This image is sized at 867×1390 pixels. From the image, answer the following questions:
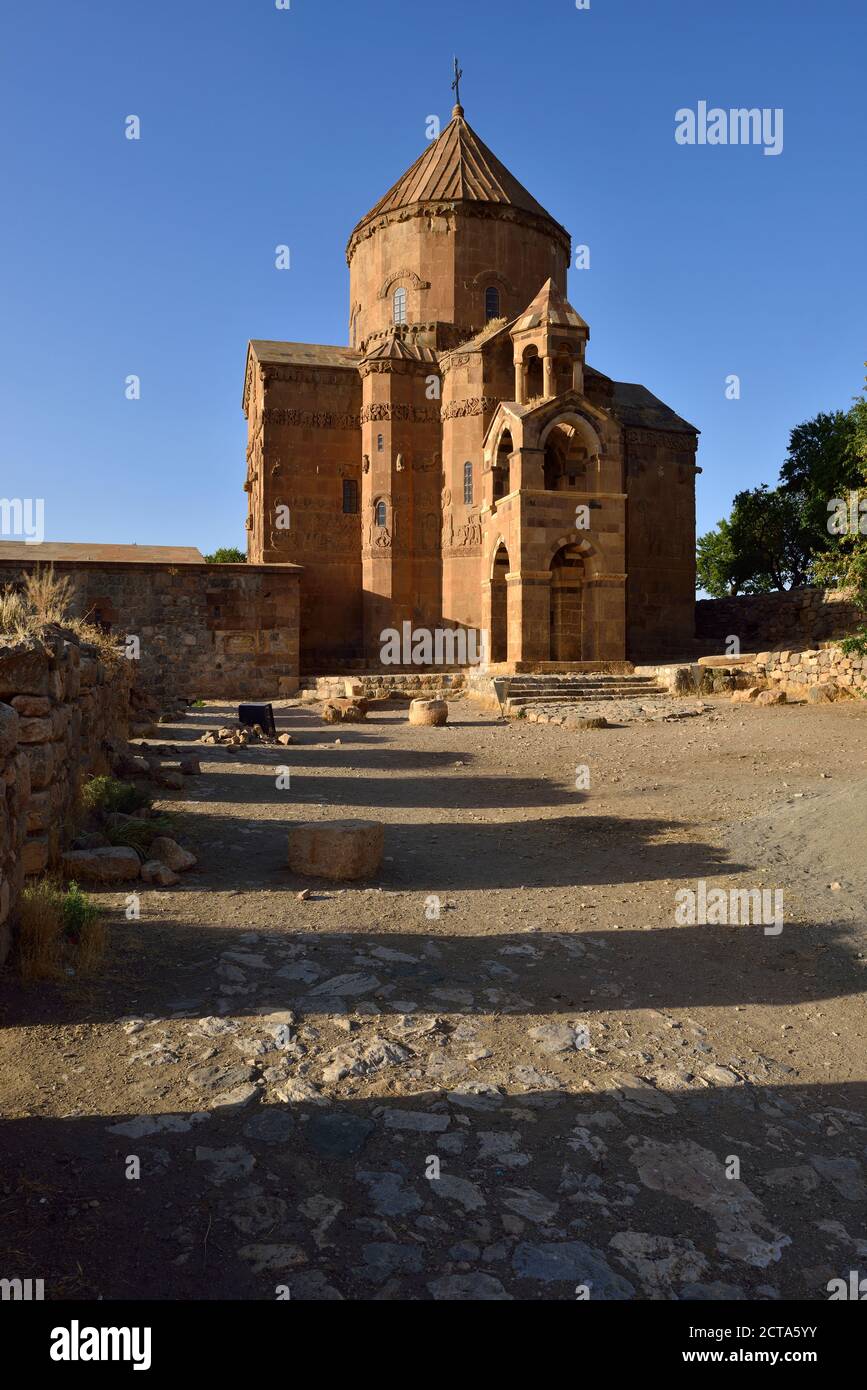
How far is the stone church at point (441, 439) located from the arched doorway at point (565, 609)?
0.18ft

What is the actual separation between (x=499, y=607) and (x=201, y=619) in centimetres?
810

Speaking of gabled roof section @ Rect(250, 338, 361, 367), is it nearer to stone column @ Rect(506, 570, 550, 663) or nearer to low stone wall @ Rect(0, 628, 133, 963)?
stone column @ Rect(506, 570, 550, 663)

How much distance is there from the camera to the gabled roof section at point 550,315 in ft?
78.4

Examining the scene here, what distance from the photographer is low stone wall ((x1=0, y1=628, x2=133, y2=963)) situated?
4426 millimetres

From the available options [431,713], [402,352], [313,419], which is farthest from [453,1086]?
[313,419]

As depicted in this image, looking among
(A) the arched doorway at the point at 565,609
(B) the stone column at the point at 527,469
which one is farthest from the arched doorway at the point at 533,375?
(A) the arched doorway at the point at 565,609

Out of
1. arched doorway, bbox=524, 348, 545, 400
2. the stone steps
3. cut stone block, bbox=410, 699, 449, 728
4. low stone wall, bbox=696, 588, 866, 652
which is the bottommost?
cut stone block, bbox=410, 699, 449, 728

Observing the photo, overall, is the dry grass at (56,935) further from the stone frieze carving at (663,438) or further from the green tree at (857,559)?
the stone frieze carving at (663,438)

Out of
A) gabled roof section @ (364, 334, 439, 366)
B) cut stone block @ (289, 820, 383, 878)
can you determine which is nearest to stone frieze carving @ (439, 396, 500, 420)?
gabled roof section @ (364, 334, 439, 366)

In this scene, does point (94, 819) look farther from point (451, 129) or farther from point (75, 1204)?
point (451, 129)

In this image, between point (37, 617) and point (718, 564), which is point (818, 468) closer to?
point (718, 564)

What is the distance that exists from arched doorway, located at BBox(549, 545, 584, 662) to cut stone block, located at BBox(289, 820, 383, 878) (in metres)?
18.2
